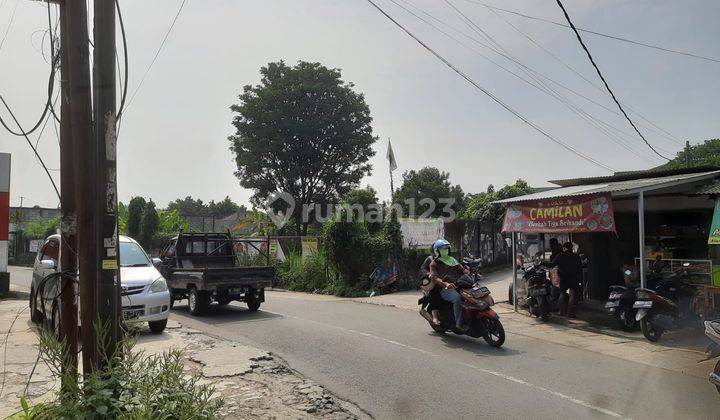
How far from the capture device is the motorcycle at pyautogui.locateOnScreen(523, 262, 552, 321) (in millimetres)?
11672

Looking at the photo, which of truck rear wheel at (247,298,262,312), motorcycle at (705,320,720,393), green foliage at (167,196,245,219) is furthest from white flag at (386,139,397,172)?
green foliage at (167,196,245,219)

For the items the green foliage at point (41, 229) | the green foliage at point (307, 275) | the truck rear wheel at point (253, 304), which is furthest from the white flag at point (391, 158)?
the green foliage at point (41, 229)

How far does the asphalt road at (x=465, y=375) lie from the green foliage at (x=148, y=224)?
2403 cm

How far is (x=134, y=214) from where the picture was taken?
112 ft

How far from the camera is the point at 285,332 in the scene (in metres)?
10.3

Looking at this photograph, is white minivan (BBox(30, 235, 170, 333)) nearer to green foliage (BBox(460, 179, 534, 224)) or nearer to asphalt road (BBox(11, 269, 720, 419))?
asphalt road (BBox(11, 269, 720, 419))

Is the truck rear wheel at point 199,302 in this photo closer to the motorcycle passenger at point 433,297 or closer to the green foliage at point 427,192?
the motorcycle passenger at point 433,297

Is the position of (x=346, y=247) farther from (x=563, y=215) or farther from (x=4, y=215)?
(x=4, y=215)

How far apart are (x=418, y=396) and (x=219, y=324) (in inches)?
249

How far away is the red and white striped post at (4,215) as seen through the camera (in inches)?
634

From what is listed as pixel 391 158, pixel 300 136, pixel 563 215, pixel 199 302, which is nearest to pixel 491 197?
pixel 391 158

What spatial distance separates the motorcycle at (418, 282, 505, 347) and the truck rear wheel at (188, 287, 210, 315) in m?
5.80

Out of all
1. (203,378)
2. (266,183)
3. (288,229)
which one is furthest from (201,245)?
(266,183)

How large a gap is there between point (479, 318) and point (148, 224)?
2852cm
